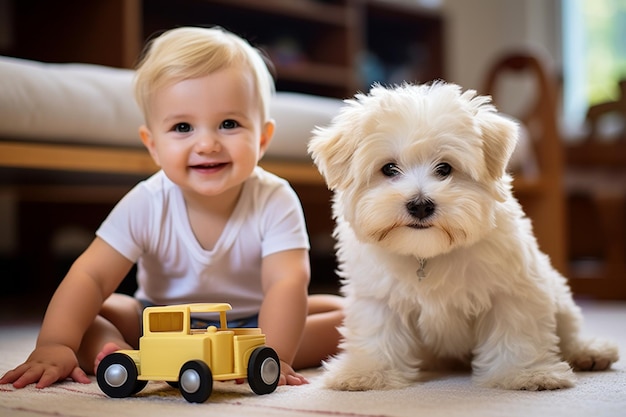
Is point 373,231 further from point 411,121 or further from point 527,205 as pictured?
point 527,205

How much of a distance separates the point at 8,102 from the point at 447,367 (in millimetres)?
1113

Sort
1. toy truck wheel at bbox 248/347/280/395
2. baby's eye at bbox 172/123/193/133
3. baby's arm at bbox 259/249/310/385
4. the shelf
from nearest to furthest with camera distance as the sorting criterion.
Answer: toy truck wheel at bbox 248/347/280/395 < baby's arm at bbox 259/249/310/385 < baby's eye at bbox 172/123/193/133 < the shelf

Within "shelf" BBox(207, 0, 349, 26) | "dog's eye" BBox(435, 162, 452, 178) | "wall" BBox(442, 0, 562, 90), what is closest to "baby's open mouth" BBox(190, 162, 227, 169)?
"dog's eye" BBox(435, 162, 452, 178)

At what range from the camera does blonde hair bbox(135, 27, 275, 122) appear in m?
1.45

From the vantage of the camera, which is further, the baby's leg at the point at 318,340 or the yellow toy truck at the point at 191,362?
the baby's leg at the point at 318,340

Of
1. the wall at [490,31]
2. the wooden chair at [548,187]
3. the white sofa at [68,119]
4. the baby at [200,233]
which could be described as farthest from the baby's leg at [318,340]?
the wall at [490,31]

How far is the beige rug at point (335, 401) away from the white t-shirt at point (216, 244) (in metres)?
0.32

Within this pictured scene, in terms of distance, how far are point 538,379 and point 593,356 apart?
0.86 feet

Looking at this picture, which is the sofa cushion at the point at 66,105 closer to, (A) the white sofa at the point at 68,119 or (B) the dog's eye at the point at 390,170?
(A) the white sofa at the point at 68,119

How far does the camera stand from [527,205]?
3.06 m

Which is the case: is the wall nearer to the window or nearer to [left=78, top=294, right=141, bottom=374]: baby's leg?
the window

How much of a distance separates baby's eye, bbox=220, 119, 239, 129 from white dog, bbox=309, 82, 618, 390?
207 millimetres

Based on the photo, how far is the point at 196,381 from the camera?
1.10 meters

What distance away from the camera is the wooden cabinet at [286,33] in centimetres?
321
